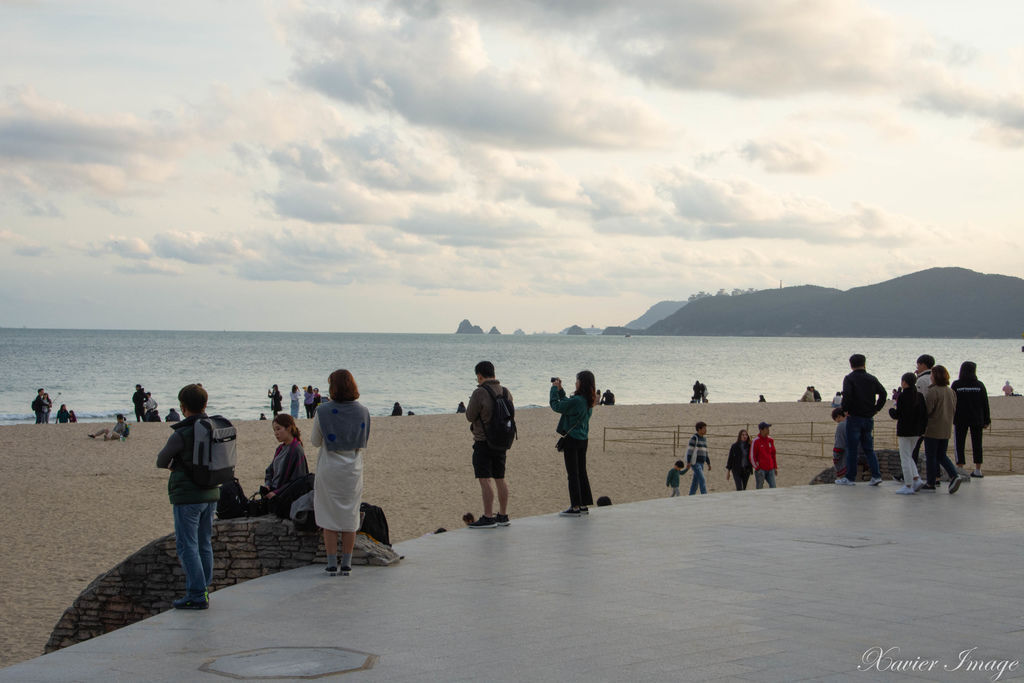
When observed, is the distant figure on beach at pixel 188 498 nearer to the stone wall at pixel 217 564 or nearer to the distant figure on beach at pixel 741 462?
the stone wall at pixel 217 564

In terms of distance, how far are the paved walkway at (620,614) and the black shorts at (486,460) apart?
584 millimetres

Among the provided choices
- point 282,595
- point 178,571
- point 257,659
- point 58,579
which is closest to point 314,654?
point 257,659

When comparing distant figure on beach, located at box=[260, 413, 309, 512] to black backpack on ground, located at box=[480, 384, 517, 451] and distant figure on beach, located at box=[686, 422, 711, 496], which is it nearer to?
black backpack on ground, located at box=[480, 384, 517, 451]

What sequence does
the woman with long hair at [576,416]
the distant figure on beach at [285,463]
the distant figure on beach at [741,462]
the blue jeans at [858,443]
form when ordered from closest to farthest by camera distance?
the distant figure on beach at [285,463]
the woman with long hair at [576,416]
the blue jeans at [858,443]
the distant figure on beach at [741,462]

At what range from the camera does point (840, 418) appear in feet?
44.9

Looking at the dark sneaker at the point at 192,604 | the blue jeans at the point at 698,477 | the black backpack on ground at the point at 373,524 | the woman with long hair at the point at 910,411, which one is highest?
the woman with long hair at the point at 910,411

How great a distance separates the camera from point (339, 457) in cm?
727

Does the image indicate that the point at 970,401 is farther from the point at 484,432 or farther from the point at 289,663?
the point at 289,663

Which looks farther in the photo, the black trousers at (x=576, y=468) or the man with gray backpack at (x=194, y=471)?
the black trousers at (x=576, y=468)

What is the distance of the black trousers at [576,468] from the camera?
10062 millimetres

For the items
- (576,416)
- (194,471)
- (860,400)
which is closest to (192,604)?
(194,471)

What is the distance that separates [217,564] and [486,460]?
2.64m

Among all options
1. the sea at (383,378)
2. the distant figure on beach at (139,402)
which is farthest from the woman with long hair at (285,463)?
the sea at (383,378)

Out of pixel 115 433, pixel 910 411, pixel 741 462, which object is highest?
pixel 910 411
